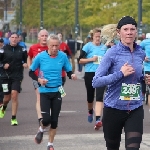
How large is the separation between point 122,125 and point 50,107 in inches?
130

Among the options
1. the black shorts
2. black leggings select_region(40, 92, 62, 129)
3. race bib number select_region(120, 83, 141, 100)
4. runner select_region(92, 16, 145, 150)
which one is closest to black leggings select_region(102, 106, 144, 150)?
runner select_region(92, 16, 145, 150)

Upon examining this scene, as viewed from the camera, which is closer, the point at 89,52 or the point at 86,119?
the point at 89,52

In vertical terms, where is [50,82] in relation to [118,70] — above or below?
below

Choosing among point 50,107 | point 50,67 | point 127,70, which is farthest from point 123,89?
point 50,67

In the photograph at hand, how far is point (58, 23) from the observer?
2657 inches

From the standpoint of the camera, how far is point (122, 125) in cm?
754

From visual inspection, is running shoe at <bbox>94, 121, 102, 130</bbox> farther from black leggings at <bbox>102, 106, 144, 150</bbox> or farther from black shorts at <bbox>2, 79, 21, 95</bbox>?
black leggings at <bbox>102, 106, 144, 150</bbox>

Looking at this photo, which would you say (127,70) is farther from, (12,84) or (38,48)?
(12,84)

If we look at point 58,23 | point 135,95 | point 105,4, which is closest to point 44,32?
point 135,95

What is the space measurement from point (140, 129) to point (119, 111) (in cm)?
29

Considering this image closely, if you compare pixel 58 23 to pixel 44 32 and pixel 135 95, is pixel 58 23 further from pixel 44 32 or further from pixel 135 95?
pixel 135 95

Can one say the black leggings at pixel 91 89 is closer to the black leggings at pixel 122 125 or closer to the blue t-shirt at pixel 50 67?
the blue t-shirt at pixel 50 67

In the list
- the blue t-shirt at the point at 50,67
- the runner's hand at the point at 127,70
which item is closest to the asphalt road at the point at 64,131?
the blue t-shirt at the point at 50,67

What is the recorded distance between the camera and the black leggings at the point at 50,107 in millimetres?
10578
